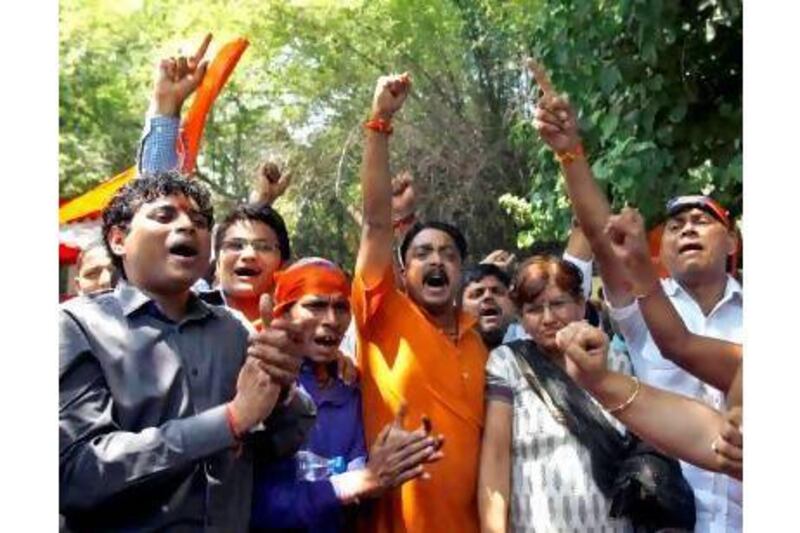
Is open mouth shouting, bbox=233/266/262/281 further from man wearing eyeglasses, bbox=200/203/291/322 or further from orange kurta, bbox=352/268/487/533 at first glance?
orange kurta, bbox=352/268/487/533

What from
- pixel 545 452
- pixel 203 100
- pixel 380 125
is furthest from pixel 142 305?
pixel 203 100

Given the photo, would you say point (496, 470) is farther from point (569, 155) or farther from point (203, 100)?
point (203, 100)

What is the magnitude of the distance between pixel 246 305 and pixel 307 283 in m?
0.36

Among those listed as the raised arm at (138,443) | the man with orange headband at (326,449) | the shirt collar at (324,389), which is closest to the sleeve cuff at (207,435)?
the raised arm at (138,443)

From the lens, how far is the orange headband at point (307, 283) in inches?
129

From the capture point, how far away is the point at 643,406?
2.37 meters

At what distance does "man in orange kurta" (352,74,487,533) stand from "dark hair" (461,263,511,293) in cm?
80

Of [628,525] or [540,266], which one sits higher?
[540,266]

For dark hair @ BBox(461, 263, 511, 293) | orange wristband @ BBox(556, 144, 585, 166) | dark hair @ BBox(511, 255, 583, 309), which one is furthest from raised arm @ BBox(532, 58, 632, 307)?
dark hair @ BBox(461, 263, 511, 293)

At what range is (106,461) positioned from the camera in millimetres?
2424
